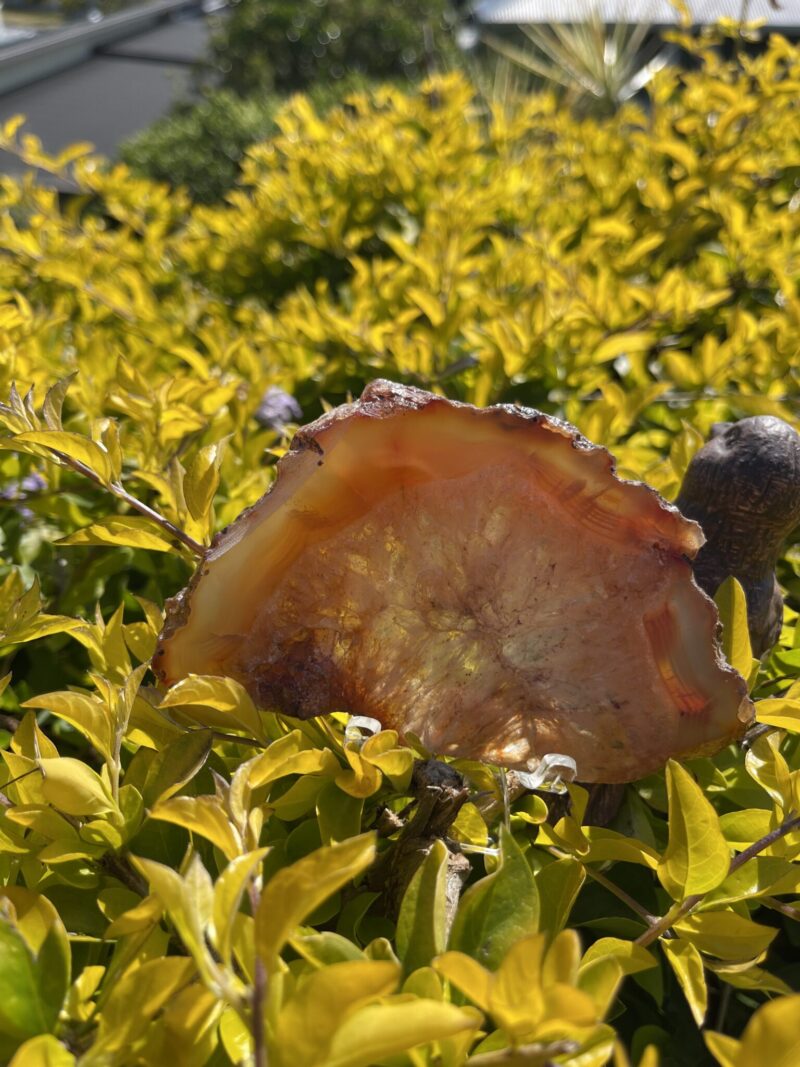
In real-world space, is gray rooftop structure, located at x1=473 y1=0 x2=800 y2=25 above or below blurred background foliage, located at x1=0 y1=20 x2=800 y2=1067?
above

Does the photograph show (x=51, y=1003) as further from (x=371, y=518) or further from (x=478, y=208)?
(x=478, y=208)

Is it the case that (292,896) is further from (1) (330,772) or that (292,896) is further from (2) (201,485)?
(2) (201,485)

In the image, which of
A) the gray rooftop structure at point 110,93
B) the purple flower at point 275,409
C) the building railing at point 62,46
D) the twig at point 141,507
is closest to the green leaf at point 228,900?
the twig at point 141,507

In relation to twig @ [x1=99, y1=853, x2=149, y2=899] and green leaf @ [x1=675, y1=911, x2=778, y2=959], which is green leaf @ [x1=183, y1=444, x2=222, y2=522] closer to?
twig @ [x1=99, y1=853, x2=149, y2=899]

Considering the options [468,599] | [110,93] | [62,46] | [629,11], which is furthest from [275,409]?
[62,46]

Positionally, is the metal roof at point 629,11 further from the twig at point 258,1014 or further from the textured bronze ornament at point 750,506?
the twig at point 258,1014

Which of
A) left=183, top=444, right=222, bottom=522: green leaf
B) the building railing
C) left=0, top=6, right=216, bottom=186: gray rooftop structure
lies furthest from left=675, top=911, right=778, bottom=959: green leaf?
the building railing

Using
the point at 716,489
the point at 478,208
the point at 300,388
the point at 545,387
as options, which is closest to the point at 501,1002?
the point at 716,489
